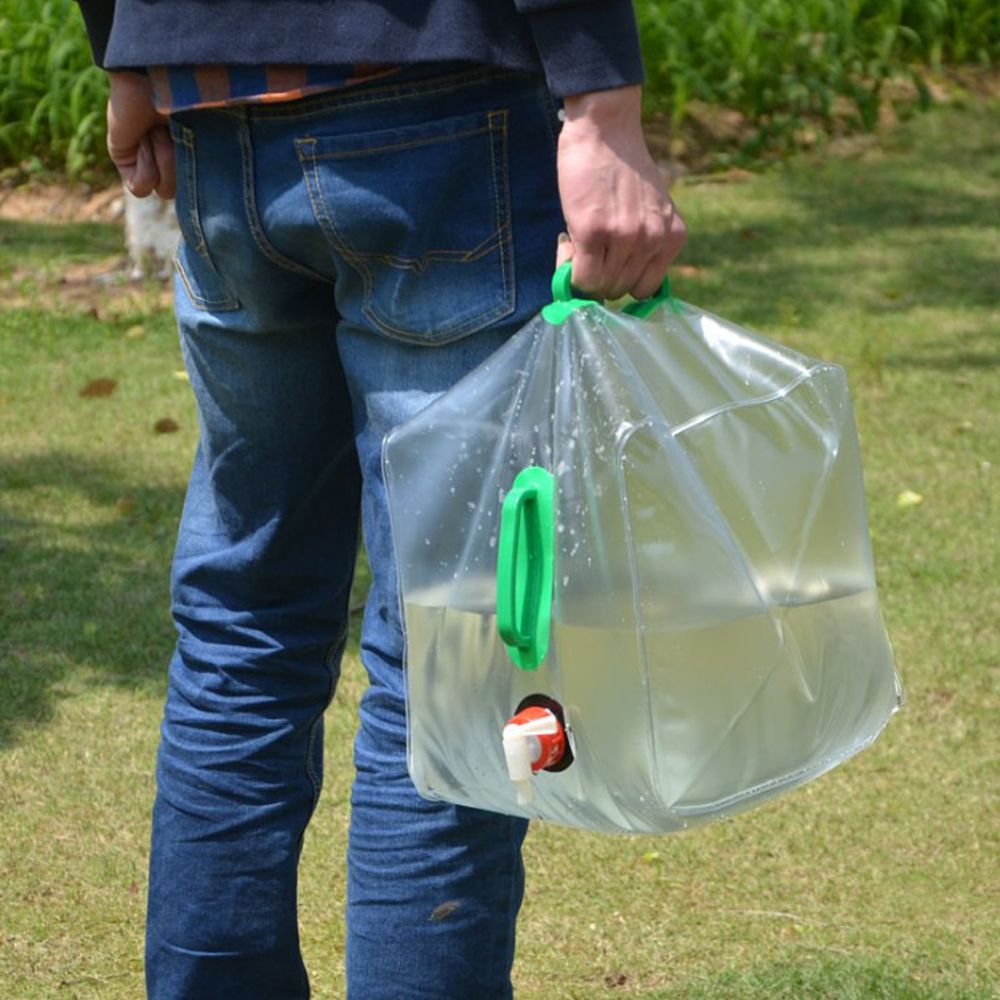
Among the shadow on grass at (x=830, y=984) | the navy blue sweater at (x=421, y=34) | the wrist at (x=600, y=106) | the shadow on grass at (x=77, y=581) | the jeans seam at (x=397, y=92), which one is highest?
the navy blue sweater at (x=421, y=34)

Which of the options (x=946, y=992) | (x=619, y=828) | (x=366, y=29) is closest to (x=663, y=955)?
(x=946, y=992)

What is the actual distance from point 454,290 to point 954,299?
490 centimetres

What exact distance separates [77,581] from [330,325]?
7.51 feet

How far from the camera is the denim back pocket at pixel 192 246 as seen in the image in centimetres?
185

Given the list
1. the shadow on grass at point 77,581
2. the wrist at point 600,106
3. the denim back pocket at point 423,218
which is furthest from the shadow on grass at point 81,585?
the wrist at point 600,106

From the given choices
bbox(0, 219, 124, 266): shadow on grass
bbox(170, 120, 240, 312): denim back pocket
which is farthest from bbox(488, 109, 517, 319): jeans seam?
bbox(0, 219, 124, 266): shadow on grass

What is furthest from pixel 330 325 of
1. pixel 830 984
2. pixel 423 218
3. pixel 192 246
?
pixel 830 984

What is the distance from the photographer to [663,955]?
2691 millimetres

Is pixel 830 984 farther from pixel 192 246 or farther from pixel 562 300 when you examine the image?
pixel 192 246

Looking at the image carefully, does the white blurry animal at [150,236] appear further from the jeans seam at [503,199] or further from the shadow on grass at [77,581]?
the jeans seam at [503,199]

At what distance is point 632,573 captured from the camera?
5.53 ft

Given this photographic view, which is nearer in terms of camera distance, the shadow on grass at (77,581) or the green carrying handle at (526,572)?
the green carrying handle at (526,572)

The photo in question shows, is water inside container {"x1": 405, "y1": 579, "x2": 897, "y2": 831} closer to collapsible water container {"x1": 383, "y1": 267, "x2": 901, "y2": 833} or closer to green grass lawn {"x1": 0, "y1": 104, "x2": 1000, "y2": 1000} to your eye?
collapsible water container {"x1": 383, "y1": 267, "x2": 901, "y2": 833}

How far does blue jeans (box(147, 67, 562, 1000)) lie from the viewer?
5.67ft
